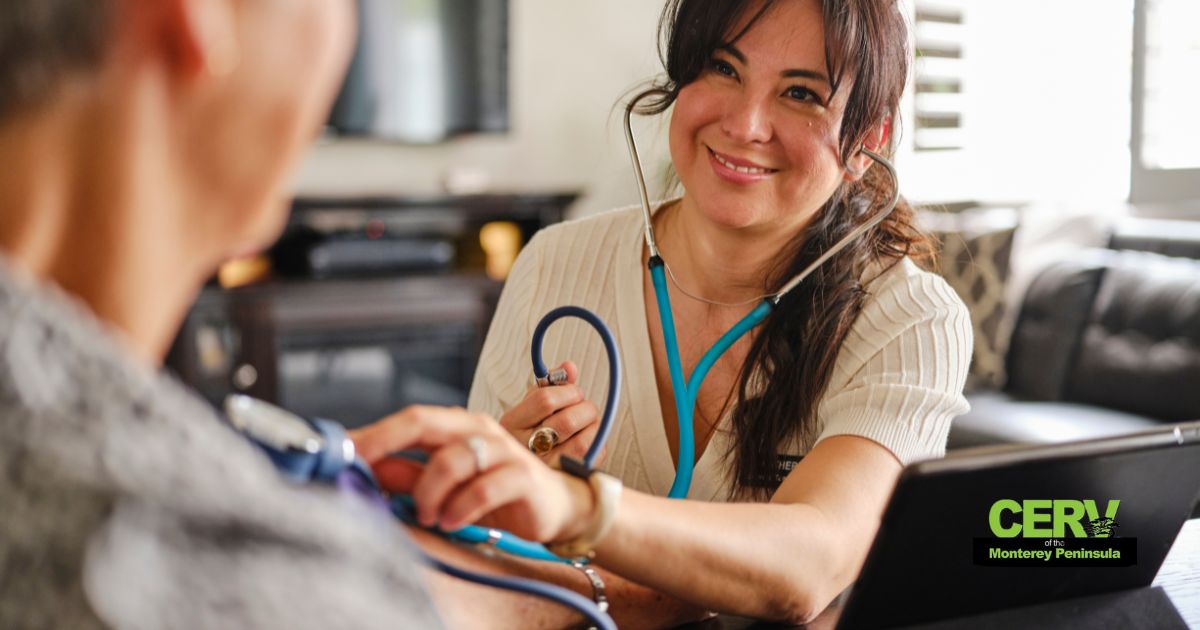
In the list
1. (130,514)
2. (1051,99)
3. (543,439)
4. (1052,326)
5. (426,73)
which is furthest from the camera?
(1051,99)

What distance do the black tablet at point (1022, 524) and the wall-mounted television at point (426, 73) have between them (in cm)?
362

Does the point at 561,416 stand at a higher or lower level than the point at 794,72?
lower

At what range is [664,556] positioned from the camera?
0.86 metres

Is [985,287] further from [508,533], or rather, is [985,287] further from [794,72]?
[508,533]

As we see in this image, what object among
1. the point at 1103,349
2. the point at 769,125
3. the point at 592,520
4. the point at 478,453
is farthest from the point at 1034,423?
the point at 478,453

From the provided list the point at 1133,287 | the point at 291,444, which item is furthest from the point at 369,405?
the point at 291,444

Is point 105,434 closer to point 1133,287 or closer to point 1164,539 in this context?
point 1164,539

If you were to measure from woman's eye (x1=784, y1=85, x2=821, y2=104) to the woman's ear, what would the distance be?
3.1 inches

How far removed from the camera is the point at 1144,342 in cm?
306

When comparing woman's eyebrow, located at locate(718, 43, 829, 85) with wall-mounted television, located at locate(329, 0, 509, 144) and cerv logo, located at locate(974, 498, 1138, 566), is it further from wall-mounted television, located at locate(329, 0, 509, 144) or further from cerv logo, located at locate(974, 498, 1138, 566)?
wall-mounted television, located at locate(329, 0, 509, 144)

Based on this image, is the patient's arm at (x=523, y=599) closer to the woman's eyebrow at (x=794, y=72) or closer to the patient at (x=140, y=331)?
the patient at (x=140, y=331)

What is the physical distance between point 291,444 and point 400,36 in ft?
12.7

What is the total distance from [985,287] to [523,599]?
115 inches

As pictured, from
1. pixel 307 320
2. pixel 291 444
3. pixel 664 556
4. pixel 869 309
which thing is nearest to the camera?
pixel 291 444
